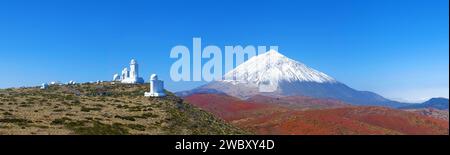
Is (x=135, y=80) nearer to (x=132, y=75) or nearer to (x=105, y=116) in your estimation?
(x=132, y=75)

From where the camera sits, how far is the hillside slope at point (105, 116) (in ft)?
107

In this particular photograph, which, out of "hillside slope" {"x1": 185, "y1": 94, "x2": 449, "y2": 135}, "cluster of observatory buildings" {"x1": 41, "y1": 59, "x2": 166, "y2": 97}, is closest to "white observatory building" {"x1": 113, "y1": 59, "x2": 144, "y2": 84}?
"cluster of observatory buildings" {"x1": 41, "y1": 59, "x2": 166, "y2": 97}

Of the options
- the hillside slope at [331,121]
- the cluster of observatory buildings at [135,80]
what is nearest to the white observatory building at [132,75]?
the cluster of observatory buildings at [135,80]

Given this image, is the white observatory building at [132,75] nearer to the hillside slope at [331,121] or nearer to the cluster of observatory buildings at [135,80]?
the cluster of observatory buildings at [135,80]

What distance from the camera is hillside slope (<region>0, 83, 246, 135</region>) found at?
3259 cm

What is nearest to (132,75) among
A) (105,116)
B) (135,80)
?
(135,80)

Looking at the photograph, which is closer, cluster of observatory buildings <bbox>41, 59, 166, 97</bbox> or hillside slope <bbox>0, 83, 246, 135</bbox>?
hillside slope <bbox>0, 83, 246, 135</bbox>

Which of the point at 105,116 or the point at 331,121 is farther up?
the point at 105,116

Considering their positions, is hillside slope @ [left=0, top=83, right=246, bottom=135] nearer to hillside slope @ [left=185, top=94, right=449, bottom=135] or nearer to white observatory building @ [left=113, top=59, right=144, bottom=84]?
white observatory building @ [left=113, top=59, right=144, bottom=84]

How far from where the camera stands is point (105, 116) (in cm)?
3875

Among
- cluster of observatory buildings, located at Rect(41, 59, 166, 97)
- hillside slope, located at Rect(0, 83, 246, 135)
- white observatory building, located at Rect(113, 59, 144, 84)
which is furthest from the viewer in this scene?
white observatory building, located at Rect(113, 59, 144, 84)

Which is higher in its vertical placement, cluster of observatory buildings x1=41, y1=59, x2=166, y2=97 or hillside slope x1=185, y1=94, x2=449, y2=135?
cluster of observatory buildings x1=41, y1=59, x2=166, y2=97
